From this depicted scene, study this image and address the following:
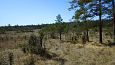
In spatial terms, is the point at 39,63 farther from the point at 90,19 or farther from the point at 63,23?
the point at 63,23

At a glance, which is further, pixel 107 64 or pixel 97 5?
pixel 97 5

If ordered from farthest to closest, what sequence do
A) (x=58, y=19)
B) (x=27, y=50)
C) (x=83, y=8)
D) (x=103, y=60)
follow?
(x=58, y=19) < (x=83, y=8) < (x=27, y=50) < (x=103, y=60)

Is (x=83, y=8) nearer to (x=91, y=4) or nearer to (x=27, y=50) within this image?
(x=91, y=4)

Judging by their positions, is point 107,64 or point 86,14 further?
point 86,14

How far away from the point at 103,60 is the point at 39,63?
5.15 metres

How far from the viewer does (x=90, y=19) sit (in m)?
32.2

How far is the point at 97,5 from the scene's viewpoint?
30812 millimetres

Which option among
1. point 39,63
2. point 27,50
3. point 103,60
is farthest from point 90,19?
point 39,63

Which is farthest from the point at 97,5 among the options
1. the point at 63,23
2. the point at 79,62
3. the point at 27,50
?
the point at 63,23

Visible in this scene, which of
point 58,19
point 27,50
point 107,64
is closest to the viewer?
point 107,64

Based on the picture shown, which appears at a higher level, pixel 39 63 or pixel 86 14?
pixel 86 14

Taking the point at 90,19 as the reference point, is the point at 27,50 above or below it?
Answer: below

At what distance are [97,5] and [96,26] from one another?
10.9 ft

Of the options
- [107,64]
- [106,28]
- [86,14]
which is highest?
[86,14]
